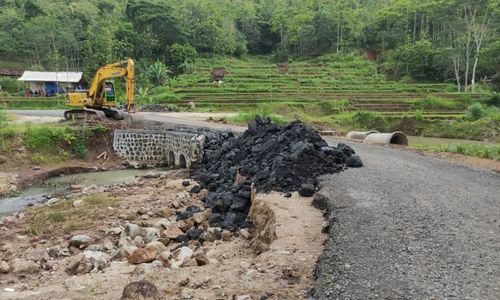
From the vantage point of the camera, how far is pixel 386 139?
19328 millimetres

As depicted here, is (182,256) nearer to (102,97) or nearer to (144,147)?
(144,147)

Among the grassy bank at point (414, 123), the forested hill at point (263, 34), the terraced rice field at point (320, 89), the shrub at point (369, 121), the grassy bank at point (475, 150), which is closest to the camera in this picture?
the grassy bank at point (475, 150)

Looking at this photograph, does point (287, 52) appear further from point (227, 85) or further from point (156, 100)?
point (156, 100)

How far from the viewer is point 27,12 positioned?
7194cm

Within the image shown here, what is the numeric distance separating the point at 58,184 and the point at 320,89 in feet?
104

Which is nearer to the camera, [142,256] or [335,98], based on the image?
[142,256]

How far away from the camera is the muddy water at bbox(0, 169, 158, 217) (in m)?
15.5

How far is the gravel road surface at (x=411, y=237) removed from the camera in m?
5.42

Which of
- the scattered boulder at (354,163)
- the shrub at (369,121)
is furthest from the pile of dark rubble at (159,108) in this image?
the scattered boulder at (354,163)

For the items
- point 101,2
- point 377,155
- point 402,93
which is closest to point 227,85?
point 402,93

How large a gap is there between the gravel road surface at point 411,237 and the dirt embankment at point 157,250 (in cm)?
53

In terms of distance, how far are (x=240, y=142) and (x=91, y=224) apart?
6.52 meters

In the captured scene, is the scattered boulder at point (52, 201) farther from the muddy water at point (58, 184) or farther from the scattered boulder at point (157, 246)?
the scattered boulder at point (157, 246)

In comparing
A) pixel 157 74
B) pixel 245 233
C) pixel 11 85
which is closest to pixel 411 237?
pixel 245 233
